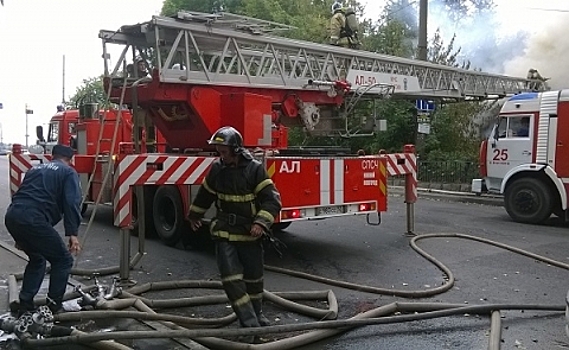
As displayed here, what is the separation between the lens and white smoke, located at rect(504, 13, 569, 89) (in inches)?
829

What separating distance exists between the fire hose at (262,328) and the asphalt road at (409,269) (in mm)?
95

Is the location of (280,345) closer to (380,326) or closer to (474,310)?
(380,326)

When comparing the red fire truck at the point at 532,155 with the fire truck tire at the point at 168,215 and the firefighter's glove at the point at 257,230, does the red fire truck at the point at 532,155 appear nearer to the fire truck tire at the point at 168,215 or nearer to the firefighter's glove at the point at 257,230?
the fire truck tire at the point at 168,215

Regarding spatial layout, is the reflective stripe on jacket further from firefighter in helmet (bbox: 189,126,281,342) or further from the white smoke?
the white smoke

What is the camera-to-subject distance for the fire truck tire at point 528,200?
11.0 meters

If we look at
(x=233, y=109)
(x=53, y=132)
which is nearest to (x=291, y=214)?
(x=233, y=109)

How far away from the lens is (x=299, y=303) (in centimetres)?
564

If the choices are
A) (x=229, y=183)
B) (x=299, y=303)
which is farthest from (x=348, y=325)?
(x=229, y=183)

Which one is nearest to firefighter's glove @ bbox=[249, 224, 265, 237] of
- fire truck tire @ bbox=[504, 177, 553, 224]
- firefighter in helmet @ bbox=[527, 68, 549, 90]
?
fire truck tire @ bbox=[504, 177, 553, 224]

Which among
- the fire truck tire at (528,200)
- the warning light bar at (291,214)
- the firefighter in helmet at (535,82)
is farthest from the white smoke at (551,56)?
the warning light bar at (291,214)

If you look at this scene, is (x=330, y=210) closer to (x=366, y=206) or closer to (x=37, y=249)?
(x=366, y=206)

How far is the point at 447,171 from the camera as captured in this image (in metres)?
18.0

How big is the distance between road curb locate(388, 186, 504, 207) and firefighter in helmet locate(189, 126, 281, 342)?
10969 mm

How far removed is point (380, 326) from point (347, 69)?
5449 mm
